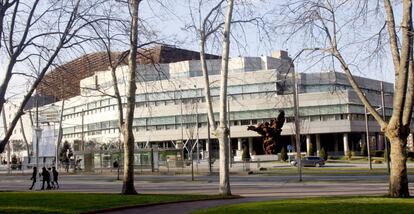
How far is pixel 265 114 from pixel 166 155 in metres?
31.3

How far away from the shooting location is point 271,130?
276 feet

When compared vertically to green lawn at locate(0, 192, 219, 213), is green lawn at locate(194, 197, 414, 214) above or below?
above

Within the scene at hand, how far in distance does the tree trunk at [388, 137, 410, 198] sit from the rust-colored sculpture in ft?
199

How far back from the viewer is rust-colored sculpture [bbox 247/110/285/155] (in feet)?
271

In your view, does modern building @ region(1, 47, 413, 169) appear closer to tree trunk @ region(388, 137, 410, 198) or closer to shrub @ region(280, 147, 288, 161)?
shrub @ region(280, 147, 288, 161)

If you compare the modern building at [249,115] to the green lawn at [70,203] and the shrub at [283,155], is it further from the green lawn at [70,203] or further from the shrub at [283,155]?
the green lawn at [70,203]

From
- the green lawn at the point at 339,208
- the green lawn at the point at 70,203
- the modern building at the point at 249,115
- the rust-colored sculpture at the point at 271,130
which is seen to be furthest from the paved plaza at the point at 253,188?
the modern building at the point at 249,115

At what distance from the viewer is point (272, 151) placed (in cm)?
8962

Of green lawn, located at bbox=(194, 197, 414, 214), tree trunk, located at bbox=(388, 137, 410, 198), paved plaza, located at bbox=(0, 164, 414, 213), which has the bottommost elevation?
paved plaza, located at bbox=(0, 164, 414, 213)

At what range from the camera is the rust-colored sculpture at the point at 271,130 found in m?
82.5

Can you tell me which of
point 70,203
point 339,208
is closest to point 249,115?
point 70,203

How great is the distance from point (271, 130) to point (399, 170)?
64769mm

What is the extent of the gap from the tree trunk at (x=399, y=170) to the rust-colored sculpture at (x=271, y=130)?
2386 inches

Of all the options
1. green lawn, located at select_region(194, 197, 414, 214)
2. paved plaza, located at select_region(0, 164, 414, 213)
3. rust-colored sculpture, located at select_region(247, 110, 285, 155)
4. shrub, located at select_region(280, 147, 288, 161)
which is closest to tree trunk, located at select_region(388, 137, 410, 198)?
green lawn, located at select_region(194, 197, 414, 214)
